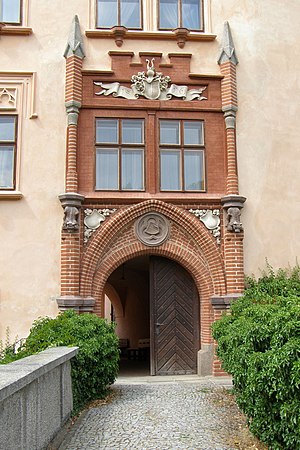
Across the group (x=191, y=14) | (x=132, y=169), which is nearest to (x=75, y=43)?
(x=191, y=14)

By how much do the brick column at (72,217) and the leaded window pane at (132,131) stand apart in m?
1.11

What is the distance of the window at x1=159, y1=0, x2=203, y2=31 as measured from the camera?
12.3 m

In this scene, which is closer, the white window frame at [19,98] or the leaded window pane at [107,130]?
the white window frame at [19,98]

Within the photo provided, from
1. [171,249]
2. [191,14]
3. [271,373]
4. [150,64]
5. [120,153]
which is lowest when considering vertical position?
[271,373]

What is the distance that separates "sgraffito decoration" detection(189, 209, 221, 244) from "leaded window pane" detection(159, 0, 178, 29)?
15.0 ft

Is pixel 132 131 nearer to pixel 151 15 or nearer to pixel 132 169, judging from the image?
pixel 132 169

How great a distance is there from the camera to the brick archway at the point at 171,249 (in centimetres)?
1108

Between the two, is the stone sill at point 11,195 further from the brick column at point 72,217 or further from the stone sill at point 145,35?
the stone sill at point 145,35

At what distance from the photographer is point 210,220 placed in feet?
37.4

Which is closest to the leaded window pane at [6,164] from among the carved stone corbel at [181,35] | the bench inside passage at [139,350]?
the carved stone corbel at [181,35]

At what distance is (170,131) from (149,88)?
1090mm

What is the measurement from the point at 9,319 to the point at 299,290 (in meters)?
6.15

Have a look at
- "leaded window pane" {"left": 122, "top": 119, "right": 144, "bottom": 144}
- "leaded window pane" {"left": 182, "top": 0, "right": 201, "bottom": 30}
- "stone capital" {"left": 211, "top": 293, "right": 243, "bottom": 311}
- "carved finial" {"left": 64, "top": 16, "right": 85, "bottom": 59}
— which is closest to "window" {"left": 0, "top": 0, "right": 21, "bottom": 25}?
"carved finial" {"left": 64, "top": 16, "right": 85, "bottom": 59}

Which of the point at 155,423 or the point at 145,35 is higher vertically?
the point at 145,35
